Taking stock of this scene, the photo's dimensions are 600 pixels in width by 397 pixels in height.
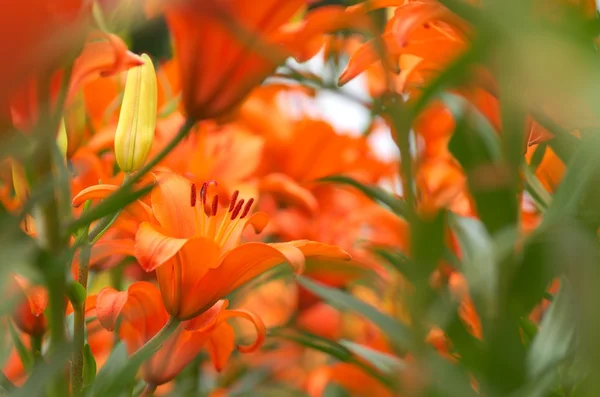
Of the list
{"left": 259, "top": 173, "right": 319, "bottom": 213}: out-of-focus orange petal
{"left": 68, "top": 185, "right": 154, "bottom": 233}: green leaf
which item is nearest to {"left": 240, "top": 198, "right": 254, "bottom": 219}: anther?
{"left": 68, "top": 185, "right": 154, "bottom": 233}: green leaf

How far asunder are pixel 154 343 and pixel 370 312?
0.41 ft

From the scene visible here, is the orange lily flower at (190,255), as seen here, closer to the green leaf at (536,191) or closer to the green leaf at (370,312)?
the green leaf at (370,312)

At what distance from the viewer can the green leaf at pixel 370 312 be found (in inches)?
14.5

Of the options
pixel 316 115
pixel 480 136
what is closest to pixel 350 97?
pixel 480 136

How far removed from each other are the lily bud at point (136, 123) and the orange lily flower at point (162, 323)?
0.08 meters

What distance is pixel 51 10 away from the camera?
0.28 meters

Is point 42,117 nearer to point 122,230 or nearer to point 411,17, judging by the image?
point 411,17

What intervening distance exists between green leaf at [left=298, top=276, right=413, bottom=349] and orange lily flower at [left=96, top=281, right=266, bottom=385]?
65 mm

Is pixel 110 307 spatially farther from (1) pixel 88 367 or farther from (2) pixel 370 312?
(2) pixel 370 312

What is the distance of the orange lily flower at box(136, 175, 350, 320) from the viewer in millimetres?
427

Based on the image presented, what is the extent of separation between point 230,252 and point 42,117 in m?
0.16

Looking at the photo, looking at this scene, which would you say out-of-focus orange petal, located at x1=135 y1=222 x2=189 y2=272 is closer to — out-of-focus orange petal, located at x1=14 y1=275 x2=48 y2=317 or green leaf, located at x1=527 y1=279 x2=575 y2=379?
out-of-focus orange petal, located at x1=14 y1=275 x2=48 y2=317

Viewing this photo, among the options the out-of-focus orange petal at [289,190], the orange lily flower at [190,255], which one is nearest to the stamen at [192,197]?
the orange lily flower at [190,255]

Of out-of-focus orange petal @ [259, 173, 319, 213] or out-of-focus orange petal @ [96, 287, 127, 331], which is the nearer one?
out-of-focus orange petal @ [96, 287, 127, 331]
